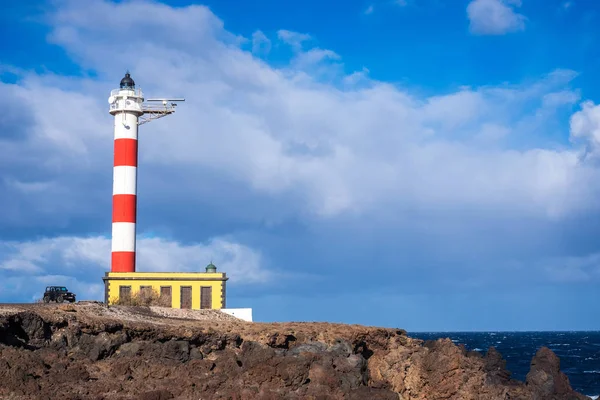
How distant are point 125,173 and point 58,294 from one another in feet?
29.2

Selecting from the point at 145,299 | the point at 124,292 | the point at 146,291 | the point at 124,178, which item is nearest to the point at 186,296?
the point at 146,291

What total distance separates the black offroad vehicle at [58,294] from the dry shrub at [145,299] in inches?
126

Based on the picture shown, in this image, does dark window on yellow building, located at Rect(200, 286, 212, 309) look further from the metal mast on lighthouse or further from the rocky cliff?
the rocky cliff

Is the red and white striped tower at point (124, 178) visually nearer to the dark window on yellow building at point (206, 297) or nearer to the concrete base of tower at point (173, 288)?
the concrete base of tower at point (173, 288)

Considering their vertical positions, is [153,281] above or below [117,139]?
below

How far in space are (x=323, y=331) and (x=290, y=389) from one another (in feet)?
16.2

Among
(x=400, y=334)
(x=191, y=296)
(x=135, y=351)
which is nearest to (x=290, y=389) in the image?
(x=135, y=351)

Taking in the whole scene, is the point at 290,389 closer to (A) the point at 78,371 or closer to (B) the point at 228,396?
(B) the point at 228,396

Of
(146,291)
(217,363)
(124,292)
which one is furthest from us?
(146,291)

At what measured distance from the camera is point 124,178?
43.4m

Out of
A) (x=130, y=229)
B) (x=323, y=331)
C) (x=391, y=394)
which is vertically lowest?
(x=391, y=394)

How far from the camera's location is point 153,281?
42219 mm

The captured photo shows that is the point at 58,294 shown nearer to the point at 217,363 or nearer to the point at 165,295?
the point at 165,295

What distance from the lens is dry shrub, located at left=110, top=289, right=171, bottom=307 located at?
3975 cm
